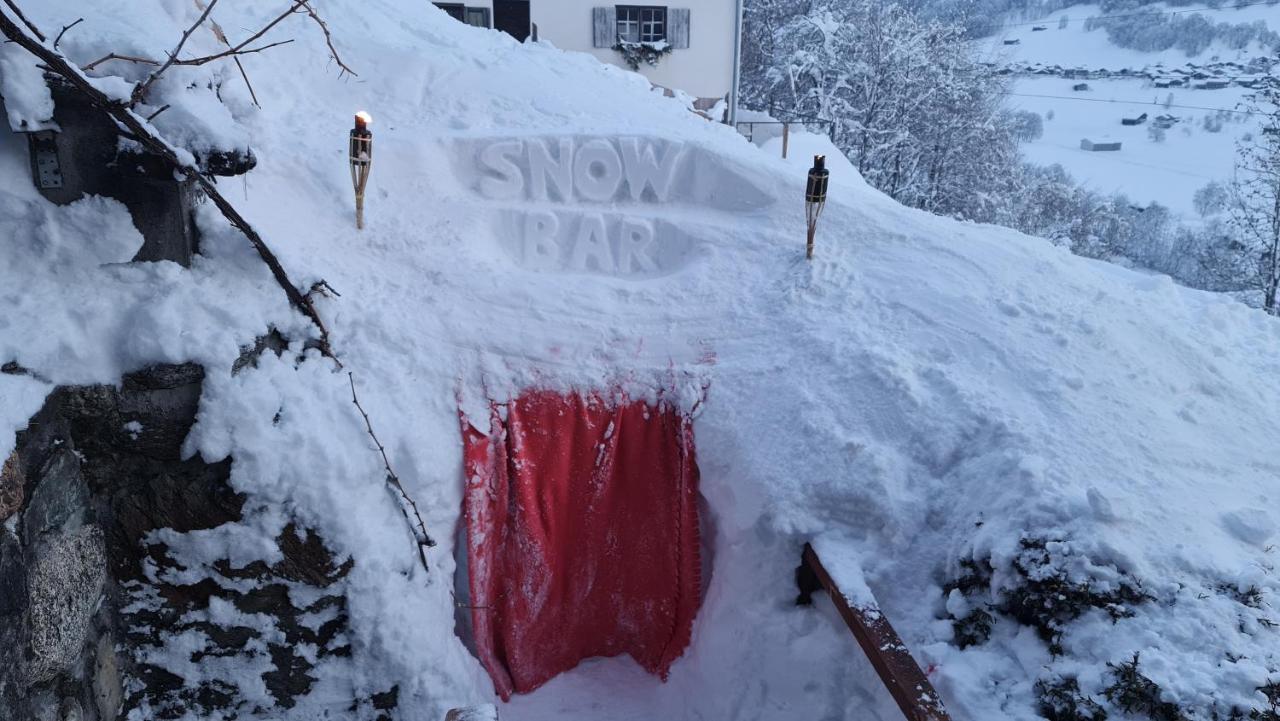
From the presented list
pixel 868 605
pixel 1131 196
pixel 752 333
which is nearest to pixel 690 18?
pixel 752 333

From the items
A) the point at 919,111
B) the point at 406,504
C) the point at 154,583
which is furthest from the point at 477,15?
the point at 919,111

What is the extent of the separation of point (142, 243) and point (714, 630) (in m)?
3.64

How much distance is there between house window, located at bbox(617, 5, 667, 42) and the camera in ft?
43.8

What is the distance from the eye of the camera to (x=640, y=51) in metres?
13.4

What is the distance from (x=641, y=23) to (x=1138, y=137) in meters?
41.5

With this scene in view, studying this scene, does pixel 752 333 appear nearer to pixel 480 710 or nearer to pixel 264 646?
pixel 480 710

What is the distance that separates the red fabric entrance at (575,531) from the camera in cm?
448

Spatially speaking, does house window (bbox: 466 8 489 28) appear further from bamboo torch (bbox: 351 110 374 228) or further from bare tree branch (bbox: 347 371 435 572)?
bare tree branch (bbox: 347 371 435 572)

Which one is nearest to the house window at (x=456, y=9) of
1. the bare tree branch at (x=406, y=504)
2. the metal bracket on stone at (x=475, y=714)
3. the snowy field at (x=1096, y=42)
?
the bare tree branch at (x=406, y=504)

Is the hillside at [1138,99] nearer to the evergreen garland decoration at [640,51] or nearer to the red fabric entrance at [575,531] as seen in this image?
the evergreen garland decoration at [640,51]

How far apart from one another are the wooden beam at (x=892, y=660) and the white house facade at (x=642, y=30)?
11.7 meters

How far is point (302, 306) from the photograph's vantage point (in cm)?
408

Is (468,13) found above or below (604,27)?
above

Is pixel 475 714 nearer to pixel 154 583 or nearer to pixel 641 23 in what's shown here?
pixel 154 583
